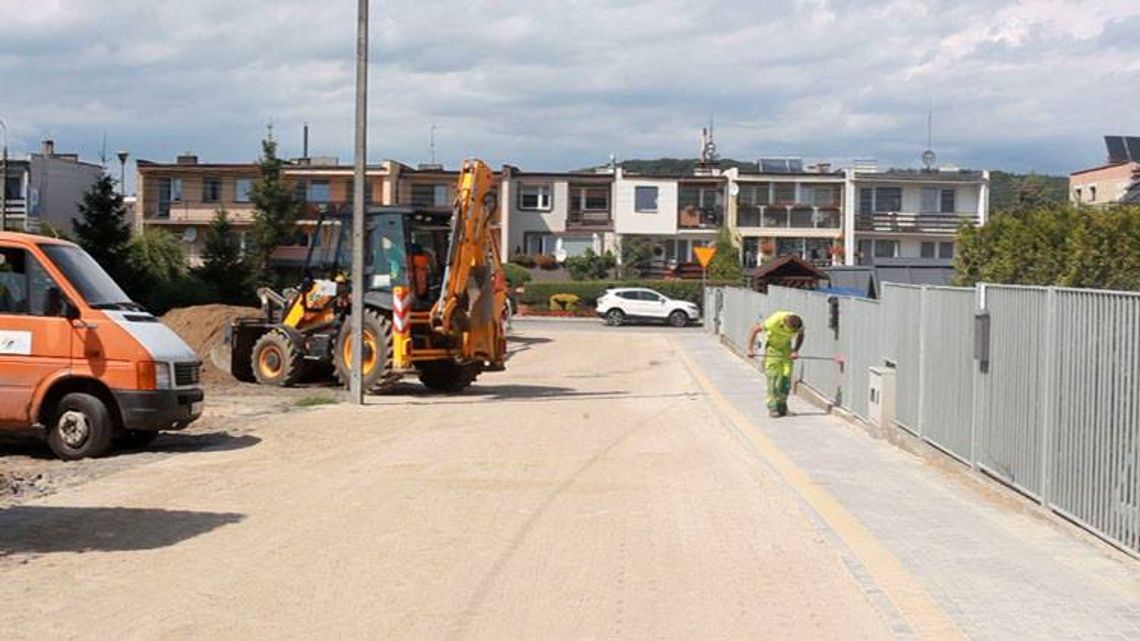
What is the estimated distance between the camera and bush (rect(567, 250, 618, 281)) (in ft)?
249

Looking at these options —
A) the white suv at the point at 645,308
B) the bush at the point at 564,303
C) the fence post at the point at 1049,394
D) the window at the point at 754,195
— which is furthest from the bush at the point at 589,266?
the fence post at the point at 1049,394

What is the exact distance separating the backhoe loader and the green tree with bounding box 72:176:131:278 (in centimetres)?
1968

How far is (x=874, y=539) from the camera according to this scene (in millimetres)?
10031

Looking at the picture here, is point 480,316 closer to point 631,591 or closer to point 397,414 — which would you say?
point 397,414

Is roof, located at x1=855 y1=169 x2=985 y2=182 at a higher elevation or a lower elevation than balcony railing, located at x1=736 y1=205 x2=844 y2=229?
higher

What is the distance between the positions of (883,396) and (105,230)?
33804mm

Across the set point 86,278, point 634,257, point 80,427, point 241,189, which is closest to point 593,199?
point 634,257

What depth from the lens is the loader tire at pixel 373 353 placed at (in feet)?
76.5

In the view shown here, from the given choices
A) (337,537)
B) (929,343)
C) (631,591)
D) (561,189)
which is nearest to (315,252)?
(929,343)

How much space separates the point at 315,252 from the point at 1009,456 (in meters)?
16.2

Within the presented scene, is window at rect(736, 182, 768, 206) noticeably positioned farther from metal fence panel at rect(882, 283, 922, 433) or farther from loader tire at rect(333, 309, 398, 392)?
metal fence panel at rect(882, 283, 922, 433)

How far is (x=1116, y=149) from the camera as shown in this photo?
56156 mm

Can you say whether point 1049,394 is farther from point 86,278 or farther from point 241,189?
point 241,189

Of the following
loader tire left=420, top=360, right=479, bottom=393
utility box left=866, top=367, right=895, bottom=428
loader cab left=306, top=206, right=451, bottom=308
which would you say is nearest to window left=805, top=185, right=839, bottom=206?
loader tire left=420, top=360, right=479, bottom=393
